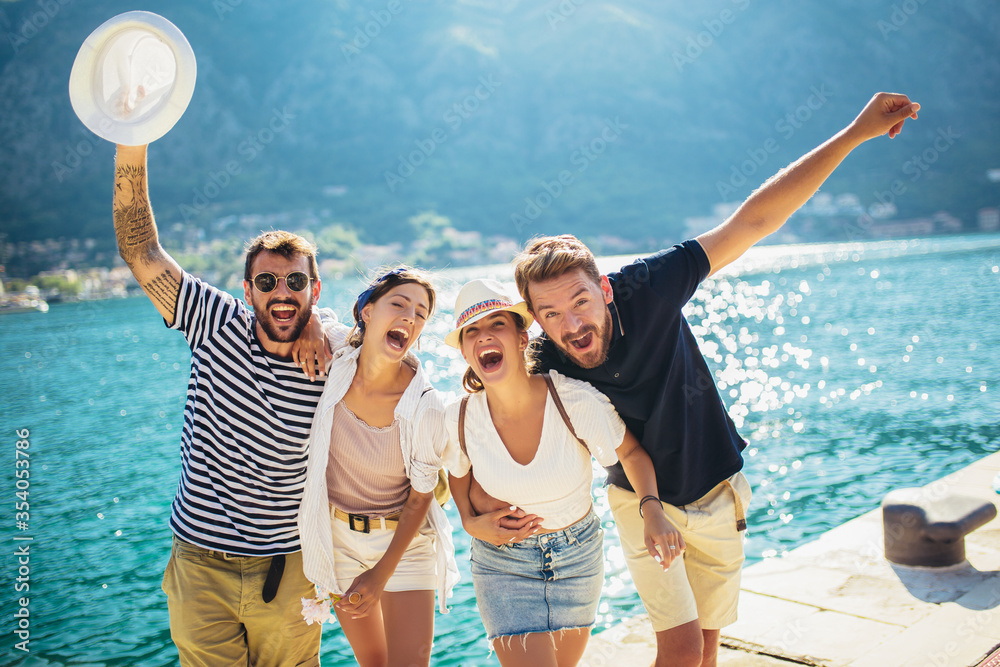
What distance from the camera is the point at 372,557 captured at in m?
3.47

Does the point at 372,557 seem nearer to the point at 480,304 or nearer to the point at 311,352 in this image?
the point at 311,352

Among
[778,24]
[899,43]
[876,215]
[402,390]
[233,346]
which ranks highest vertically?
[778,24]

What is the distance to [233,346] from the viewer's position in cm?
353

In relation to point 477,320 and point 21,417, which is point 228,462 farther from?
point 21,417

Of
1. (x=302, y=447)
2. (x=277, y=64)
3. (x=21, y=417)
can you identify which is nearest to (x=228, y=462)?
(x=302, y=447)

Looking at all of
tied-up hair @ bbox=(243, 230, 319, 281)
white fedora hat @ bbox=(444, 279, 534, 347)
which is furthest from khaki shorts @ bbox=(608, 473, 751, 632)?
tied-up hair @ bbox=(243, 230, 319, 281)

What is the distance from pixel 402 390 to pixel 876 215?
14616 centimetres

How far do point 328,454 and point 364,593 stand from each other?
678mm

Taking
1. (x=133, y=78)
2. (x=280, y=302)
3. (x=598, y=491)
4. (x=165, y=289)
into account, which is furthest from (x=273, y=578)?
(x=598, y=491)

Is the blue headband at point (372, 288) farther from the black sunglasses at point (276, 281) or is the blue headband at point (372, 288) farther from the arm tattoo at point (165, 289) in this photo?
the arm tattoo at point (165, 289)

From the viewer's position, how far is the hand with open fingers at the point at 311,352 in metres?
3.52

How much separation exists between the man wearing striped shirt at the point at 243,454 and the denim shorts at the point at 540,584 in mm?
1044

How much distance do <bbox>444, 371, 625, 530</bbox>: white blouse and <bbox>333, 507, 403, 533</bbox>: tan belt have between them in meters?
0.54

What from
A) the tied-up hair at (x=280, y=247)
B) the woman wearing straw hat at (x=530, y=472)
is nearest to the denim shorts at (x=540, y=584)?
the woman wearing straw hat at (x=530, y=472)
